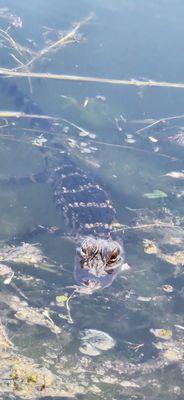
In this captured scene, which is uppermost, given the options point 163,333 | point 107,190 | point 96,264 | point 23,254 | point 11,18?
point 11,18

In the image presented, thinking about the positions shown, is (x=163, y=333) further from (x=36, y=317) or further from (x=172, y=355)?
(x=36, y=317)

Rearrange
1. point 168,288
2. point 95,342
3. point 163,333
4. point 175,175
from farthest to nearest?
point 175,175
point 168,288
point 163,333
point 95,342

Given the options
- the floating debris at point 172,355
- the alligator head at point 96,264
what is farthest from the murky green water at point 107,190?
the alligator head at point 96,264

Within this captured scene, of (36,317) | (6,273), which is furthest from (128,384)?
(6,273)

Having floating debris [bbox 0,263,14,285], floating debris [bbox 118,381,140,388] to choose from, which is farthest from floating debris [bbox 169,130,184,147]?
floating debris [bbox 118,381,140,388]

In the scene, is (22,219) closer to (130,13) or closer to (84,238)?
(84,238)

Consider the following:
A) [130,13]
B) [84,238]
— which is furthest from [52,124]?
[130,13]
